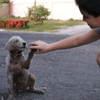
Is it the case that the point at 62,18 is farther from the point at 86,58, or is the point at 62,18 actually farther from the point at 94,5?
the point at 94,5

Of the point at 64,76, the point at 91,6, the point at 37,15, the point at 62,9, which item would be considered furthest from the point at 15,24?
the point at 91,6

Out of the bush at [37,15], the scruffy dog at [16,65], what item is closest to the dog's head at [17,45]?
the scruffy dog at [16,65]

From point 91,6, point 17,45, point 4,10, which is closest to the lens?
point 91,6

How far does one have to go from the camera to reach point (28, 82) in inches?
124

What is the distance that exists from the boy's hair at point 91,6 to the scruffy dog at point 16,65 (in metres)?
0.94

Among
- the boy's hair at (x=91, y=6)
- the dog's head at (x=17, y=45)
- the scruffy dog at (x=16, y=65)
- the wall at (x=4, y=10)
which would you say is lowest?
the wall at (x=4, y=10)

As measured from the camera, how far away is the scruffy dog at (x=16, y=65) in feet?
9.28

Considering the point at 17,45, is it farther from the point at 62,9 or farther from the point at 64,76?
the point at 62,9

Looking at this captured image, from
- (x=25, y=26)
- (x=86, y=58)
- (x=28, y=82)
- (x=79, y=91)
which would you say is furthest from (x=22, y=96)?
(x=25, y=26)

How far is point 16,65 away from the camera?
291 cm

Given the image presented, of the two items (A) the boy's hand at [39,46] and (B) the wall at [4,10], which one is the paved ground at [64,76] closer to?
(A) the boy's hand at [39,46]

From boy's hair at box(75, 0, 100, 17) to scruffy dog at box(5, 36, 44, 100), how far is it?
3.10ft

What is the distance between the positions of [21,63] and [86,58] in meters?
2.97

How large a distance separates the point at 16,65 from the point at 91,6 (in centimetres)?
133
